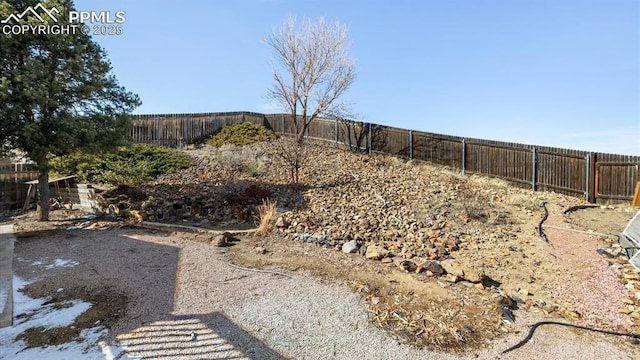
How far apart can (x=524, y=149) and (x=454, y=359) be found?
953cm

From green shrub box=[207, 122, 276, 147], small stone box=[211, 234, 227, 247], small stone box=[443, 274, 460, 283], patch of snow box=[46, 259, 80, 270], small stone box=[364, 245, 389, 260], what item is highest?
green shrub box=[207, 122, 276, 147]

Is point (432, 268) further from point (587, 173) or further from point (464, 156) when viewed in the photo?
point (464, 156)

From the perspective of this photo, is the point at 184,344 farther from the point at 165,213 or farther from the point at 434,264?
the point at 165,213

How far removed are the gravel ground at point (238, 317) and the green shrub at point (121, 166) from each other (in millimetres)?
4997

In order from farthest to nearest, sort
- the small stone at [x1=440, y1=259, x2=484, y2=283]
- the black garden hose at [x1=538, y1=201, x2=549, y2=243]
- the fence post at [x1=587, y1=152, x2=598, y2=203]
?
the fence post at [x1=587, y1=152, x2=598, y2=203]
the black garden hose at [x1=538, y1=201, x2=549, y2=243]
the small stone at [x1=440, y1=259, x2=484, y2=283]

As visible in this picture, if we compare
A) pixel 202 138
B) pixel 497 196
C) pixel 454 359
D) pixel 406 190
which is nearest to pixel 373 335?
pixel 454 359

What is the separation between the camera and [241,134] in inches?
688

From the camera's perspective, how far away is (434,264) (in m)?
5.43

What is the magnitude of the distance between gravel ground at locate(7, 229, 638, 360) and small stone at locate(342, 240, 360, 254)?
1.19 metres

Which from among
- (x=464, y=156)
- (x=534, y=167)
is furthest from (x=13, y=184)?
(x=534, y=167)

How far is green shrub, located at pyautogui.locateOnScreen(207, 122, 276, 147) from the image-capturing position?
16.8 meters

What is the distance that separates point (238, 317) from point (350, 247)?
2.70 metres

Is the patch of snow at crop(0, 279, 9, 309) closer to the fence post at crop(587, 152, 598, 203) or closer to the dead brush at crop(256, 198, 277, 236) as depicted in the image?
the dead brush at crop(256, 198, 277, 236)

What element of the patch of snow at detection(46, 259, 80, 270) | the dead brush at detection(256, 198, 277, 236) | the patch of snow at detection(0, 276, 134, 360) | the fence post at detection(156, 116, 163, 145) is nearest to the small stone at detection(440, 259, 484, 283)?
the dead brush at detection(256, 198, 277, 236)
